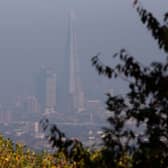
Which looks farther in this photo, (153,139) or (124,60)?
(124,60)

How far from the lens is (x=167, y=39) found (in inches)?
297

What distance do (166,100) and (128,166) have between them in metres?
0.89

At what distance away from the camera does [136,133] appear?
7309 millimetres

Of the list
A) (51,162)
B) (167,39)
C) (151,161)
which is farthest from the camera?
(51,162)

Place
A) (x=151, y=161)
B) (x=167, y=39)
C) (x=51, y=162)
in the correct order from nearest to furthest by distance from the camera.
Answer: (x=151, y=161)
(x=167, y=39)
(x=51, y=162)

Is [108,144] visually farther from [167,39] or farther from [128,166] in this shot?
[167,39]

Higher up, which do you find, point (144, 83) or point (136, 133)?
point (144, 83)

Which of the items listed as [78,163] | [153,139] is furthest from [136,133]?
[78,163]

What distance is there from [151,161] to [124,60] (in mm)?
1176

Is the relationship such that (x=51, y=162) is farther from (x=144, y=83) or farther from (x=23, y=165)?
(x=144, y=83)

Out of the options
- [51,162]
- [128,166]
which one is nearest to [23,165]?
[51,162]

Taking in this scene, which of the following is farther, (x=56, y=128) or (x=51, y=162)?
(x=51, y=162)

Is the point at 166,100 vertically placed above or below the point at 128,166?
above

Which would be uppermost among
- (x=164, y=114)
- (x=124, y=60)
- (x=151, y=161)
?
(x=124, y=60)
